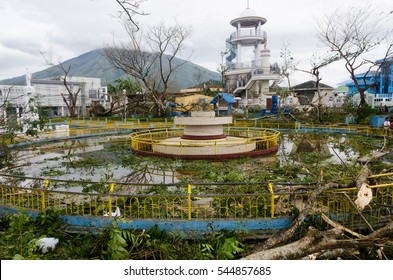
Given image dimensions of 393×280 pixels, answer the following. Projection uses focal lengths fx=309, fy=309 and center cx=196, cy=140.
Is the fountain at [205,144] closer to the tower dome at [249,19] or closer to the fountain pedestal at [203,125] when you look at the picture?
the fountain pedestal at [203,125]

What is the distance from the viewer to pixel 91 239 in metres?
6.11

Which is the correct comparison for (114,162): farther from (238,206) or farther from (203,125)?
(238,206)

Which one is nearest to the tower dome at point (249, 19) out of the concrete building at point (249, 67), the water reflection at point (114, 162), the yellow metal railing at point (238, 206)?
the concrete building at point (249, 67)

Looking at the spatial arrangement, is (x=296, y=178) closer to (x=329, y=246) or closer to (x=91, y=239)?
(x=329, y=246)

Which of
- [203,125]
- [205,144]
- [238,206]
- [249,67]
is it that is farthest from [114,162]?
[249,67]

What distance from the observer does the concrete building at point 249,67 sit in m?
53.0

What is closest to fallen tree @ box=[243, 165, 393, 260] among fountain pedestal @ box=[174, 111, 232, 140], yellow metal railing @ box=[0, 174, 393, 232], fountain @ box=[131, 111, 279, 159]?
yellow metal railing @ box=[0, 174, 393, 232]

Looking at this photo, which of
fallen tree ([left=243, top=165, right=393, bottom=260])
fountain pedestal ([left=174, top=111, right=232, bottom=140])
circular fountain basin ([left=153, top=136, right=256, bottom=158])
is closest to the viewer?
fallen tree ([left=243, top=165, right=393, bottom=260])

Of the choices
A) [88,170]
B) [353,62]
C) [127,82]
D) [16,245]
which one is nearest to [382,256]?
[16,245]

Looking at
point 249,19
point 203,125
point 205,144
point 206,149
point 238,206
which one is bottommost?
point 238,206

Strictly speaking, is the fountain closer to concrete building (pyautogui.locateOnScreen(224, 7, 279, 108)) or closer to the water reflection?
the water reflection

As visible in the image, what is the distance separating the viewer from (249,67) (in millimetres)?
57844

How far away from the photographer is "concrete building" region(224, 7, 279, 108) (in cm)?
5300

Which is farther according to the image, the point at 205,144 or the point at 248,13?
the point at 248,13
